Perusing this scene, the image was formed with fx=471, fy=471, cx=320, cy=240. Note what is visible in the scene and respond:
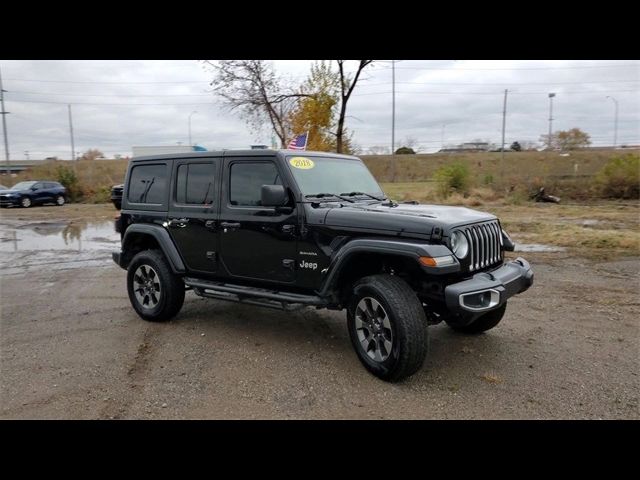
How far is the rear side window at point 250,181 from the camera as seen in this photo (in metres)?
4.86

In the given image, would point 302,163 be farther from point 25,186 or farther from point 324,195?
point 25,186

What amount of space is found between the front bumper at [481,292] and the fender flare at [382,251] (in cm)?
18

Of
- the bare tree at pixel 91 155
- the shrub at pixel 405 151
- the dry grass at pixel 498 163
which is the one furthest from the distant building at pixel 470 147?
the bare tree at pixel 91 155

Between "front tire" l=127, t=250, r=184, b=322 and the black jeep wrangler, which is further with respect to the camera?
"front tire" l=127, t=250, r=184, b=322

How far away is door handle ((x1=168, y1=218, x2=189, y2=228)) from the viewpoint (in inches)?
215

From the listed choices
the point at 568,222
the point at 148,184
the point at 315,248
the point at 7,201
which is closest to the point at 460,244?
the point at 315,248

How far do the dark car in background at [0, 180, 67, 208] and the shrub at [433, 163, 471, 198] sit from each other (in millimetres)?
22198

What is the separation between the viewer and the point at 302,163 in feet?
16.1

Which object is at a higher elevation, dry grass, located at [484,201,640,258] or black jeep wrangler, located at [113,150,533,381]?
black jeep wrangler, located at [113,150,533,381]

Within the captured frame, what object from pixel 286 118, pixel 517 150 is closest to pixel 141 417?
pixel 286 118

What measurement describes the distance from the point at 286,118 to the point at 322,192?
1327 cm

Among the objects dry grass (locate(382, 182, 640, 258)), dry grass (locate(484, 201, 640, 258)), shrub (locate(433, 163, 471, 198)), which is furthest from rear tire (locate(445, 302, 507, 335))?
shrub (locate(433, 163, 471, 198))

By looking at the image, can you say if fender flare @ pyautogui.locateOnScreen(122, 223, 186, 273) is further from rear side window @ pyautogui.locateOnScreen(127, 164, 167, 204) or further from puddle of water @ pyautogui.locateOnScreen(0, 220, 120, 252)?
puddle of water @ pyautogui.locateOnScreen(0, 220, 120, 252)

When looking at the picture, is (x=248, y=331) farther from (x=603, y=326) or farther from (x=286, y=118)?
(x=286, y=118)
